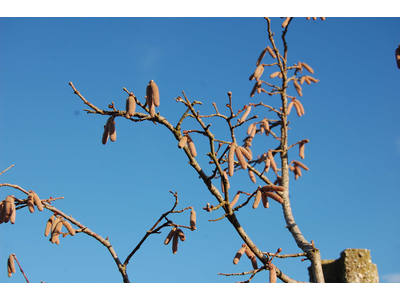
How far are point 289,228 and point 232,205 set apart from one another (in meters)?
1.60

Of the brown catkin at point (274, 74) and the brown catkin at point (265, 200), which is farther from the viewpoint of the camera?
the brown catkin at point (274, 74)

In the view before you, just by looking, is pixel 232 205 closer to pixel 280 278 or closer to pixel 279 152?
pixel 280 278

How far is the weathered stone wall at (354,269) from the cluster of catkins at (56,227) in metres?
2.78

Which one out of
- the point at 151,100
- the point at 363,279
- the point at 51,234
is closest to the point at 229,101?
the point at 151,100

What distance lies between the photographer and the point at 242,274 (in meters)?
3.35

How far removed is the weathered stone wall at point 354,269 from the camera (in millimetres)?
4055

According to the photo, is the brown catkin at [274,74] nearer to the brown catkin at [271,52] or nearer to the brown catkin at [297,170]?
the brown catkin at [271,52]

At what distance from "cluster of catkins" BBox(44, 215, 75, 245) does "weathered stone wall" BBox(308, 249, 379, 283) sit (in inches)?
110

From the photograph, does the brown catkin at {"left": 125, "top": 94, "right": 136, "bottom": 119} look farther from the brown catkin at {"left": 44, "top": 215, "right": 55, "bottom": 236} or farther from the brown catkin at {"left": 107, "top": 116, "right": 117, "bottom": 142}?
the brown catkin at {"left": 44, "top": 215, "right": 55, "bottom": 236}

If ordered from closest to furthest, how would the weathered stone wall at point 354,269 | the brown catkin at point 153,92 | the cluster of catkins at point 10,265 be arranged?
the brown catkin at point 153,92, the cluster of catkins at point 10,265, the weathered stone wall at point 354,269

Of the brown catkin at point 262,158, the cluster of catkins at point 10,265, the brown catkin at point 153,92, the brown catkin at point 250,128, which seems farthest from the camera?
the brown catkin at point 250,128

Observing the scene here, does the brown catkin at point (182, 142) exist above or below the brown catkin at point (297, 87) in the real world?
below

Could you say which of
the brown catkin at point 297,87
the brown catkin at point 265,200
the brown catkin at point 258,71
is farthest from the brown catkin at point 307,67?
the brown catkin at point 265,200

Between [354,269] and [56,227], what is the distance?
318cm
